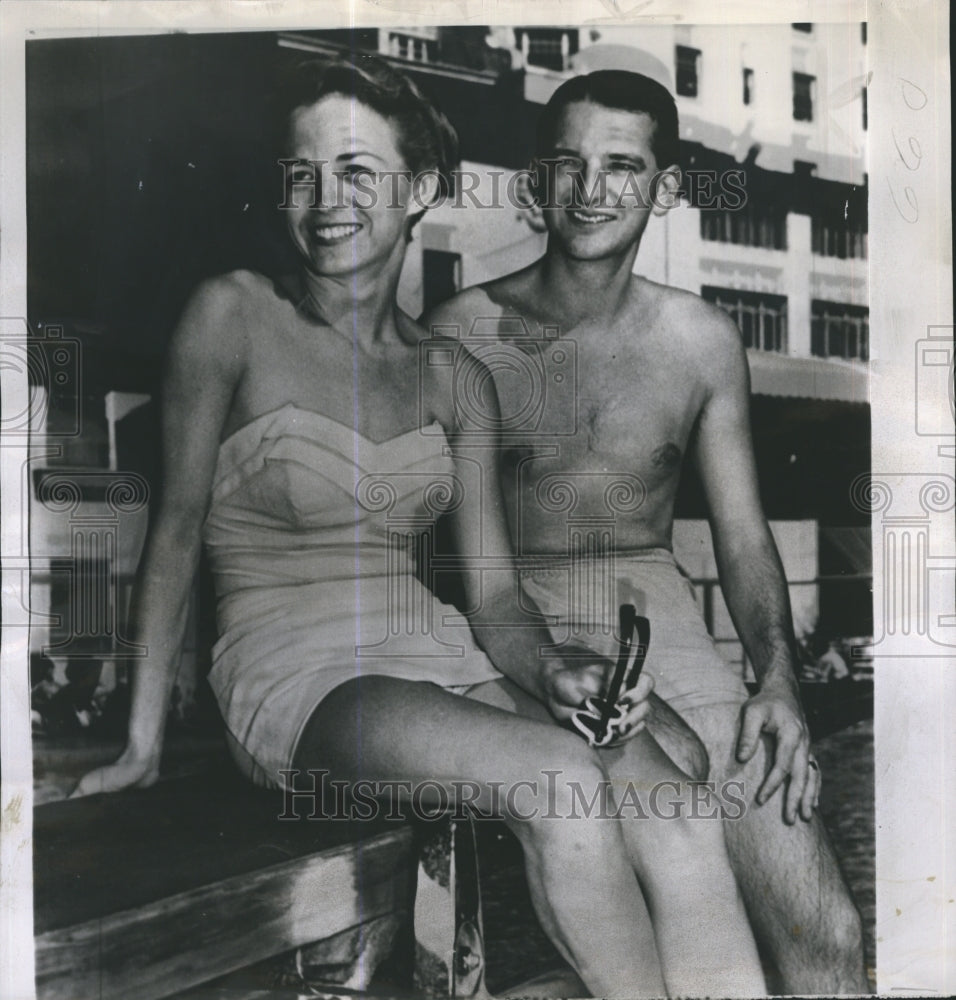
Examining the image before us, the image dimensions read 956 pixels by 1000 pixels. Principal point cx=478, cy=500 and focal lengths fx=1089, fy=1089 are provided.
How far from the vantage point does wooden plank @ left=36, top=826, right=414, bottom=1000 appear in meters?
3.11

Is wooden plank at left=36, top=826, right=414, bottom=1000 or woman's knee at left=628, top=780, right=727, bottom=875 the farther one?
woman's knee at left=628, top=780, right=727, bottom=875

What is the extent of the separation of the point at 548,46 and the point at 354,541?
1.62 m

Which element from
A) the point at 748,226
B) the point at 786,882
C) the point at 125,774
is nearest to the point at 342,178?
the point at 748,226

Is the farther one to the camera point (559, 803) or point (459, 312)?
point (459, 312)

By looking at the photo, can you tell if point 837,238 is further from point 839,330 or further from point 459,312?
point 459,312

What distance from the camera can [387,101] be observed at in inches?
130

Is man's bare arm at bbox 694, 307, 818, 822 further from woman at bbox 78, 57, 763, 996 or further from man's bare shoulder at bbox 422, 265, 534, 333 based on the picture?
man's bare shoulder at bbox 422, 265, 534, 333

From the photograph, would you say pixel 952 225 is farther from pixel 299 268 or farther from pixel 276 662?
pixel 276 662

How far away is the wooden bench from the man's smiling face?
182 centimetres

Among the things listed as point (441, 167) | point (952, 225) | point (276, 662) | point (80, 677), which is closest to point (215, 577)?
point (276, 662)

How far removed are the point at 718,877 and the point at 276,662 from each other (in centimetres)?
147

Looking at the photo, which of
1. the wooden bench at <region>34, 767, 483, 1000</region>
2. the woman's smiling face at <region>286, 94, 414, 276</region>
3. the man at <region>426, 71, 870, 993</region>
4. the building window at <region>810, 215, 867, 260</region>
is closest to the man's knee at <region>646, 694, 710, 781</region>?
the man at <region>426, 71, 870, 993</region>

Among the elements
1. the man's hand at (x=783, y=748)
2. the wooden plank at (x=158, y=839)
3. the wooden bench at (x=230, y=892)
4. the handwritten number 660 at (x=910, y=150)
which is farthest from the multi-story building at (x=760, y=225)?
the wooden plank at (x=158, y=839)

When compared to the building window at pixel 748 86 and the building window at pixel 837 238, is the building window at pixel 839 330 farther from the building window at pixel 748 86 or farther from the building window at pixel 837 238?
the building window at pixel 748 86
